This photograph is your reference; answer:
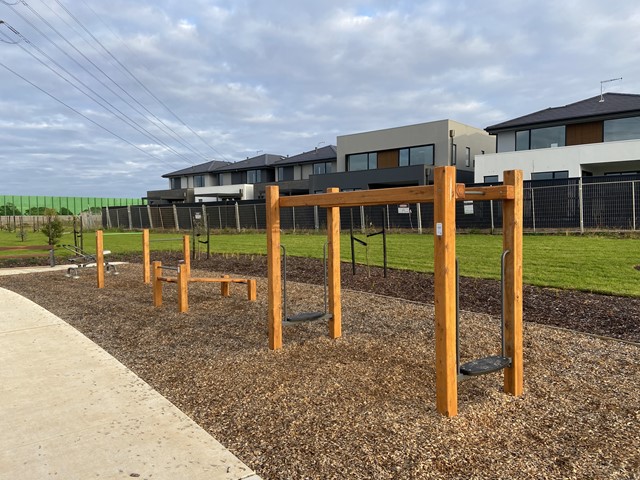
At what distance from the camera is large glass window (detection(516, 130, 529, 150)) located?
90.1 ft

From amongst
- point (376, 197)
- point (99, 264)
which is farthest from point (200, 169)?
point (376, 197)

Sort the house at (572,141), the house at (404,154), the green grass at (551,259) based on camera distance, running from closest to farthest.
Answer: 1. the green grass at (551,259)
2. the house at (572,141)
3. the house at (404,154)

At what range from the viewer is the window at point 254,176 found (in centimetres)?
5241

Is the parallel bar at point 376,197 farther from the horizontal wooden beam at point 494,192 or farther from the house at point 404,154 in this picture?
the house at point 404,154

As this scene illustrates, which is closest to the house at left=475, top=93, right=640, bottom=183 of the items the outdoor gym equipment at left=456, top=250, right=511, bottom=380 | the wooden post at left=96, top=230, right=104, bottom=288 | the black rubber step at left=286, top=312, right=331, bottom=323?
the wooden post at left=96, top=230, right=104, bottom=288

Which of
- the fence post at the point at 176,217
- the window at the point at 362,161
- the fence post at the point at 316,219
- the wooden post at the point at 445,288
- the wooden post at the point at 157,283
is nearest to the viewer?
the wooden post at the point at 445,288

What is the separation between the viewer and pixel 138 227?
42000 mm

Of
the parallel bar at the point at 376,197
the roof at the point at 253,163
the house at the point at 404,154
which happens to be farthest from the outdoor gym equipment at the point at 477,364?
the roof at the point at 253,163

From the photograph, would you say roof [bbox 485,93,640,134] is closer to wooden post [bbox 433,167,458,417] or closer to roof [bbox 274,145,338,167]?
roof [bbox 274,145,338,167]

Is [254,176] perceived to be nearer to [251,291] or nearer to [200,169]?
[200,169]

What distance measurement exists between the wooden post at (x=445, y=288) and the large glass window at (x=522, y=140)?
26.8 meters

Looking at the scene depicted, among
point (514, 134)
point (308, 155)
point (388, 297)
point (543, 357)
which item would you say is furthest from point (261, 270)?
point (308, 155)

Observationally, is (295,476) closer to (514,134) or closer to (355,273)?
(355,273)

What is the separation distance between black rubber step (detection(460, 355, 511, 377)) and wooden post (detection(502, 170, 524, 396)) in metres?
0.14
